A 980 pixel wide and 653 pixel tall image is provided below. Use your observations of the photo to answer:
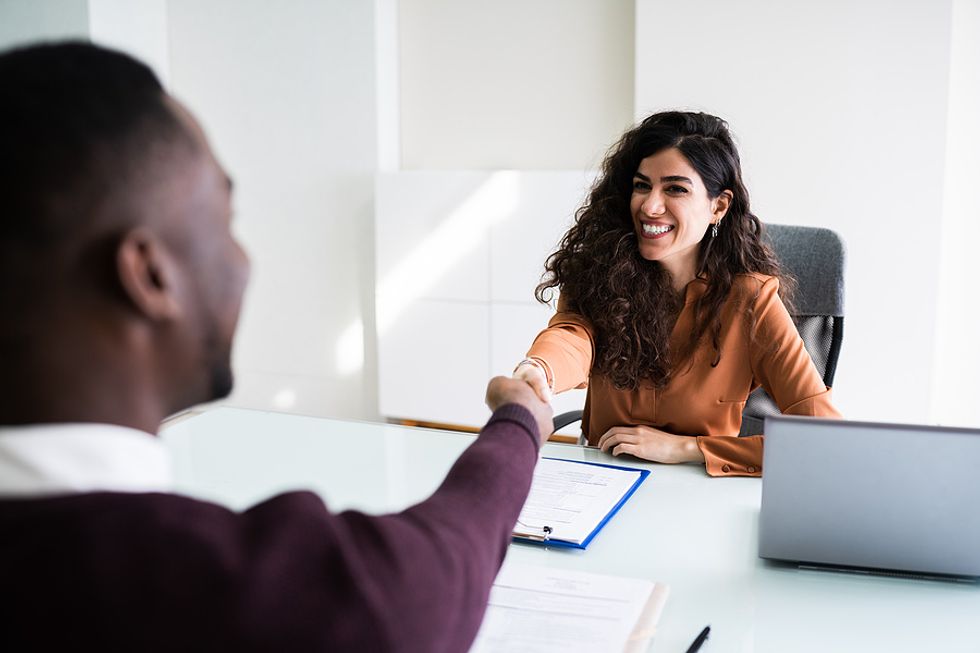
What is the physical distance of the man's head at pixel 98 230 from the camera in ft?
2.02

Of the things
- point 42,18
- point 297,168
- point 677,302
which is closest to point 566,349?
point 677,302

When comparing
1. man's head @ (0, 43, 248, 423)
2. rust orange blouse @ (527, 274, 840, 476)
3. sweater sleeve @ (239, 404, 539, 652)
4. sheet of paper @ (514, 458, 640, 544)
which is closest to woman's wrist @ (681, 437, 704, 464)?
sheet of paper @ (514, 458, 640, 544)

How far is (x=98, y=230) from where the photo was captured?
2.06 ft

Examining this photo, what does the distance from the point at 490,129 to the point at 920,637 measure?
3.60 metres

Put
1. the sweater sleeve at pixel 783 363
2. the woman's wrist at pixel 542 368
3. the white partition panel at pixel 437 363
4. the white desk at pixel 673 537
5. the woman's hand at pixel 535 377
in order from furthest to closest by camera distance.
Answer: the white partition panel at pixel 437 363 → the sweater sleeve at pixel 783 363 → the woman's wrist at pixel 542 368 → the woman's hand at pixel 535 377 → the white desk at pixel 673 537

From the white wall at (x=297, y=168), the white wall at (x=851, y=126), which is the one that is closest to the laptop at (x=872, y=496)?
the white wall at (x=851, y=126)

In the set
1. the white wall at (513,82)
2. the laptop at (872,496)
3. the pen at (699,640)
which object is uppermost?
the white wall at (513,82)

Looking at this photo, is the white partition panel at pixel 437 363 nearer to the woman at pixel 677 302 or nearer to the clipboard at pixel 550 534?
the woman at pixel 677 302

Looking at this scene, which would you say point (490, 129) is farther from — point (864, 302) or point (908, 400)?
point (908, 400)

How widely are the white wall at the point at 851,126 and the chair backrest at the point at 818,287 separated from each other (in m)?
1.45

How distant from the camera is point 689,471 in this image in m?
1.76

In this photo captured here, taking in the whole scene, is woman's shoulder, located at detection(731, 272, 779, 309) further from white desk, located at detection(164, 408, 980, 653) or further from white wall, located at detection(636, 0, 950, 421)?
white wall, located at detection(636, 0, 950, 421)

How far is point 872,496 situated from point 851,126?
2.68m

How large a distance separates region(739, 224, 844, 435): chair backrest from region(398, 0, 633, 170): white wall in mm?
1816
